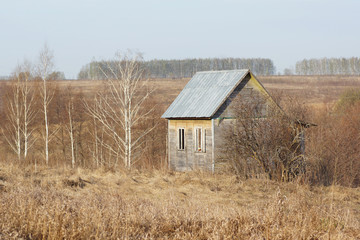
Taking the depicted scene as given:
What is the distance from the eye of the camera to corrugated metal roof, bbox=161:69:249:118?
22025 mm

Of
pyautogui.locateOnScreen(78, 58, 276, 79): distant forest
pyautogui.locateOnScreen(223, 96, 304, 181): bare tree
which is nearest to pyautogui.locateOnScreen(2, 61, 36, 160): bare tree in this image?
pyautogui.locateOnScreen(223, 96, 304, 181): bare tree

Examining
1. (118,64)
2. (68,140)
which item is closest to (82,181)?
(118,64)

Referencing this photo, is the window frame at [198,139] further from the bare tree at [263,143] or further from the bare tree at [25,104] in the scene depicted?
the bare tree at [25,104]

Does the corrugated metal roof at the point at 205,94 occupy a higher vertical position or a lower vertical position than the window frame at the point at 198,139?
higher

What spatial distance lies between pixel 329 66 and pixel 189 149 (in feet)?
467

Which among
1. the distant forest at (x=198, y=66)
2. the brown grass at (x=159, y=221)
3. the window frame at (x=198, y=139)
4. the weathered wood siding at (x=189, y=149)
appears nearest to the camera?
the brown grass at (x=159, y=221)

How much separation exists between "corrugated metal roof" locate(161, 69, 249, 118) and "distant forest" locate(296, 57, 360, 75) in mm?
130612

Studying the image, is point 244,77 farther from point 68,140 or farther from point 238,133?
point 68,140

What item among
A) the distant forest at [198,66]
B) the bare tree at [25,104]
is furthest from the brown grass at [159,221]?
the distant forest at [198,66]

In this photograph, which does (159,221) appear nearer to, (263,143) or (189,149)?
(263,143)

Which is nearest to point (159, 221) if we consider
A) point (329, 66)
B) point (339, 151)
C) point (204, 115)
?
point (204, 115)

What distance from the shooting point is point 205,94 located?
23.2 meters

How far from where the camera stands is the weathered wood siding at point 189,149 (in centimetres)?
2195

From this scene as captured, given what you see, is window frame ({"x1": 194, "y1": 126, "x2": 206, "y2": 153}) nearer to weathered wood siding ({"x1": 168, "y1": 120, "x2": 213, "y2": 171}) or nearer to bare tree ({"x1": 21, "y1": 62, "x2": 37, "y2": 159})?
weathered wood siding ({"x1": 168, "y1": 120, "x2": 213, "y2": 171})
